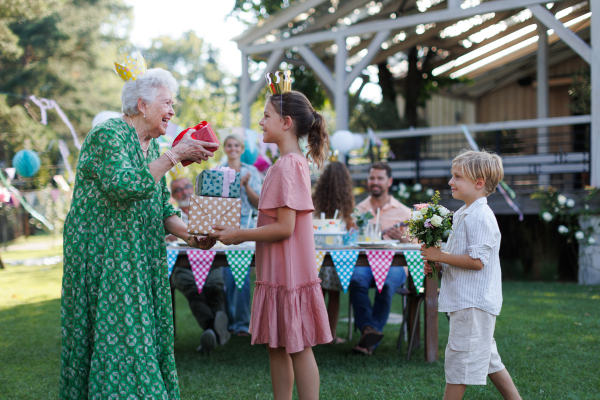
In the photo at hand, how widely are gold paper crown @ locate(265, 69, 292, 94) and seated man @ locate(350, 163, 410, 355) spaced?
7.17 ft

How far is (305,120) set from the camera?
251 centimetres

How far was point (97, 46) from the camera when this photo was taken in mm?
22312

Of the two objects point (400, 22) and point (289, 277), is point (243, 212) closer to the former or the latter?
point (289, 277)

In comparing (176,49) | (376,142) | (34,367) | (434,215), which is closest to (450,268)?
(434,215)

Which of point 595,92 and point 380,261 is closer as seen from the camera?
point 380,261

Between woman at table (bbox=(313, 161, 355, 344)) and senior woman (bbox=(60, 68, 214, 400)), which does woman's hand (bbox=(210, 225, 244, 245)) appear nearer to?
senior woman (bbox=(60, 68, 214, 400))

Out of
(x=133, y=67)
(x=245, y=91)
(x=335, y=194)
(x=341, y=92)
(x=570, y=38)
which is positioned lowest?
(x=335, y=194)

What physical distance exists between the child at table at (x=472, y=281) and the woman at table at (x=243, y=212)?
267 cm

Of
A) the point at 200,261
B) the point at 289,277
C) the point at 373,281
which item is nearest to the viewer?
the point at 289,277

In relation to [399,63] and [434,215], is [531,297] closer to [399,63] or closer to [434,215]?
[434,215]

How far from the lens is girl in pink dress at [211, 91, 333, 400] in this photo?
2.37 metres

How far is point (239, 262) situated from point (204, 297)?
3.18 feet

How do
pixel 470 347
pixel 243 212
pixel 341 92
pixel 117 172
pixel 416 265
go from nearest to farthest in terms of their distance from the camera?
pixel 117 172
pixel 470 347
pixel 416 265
pixel 243 212
pixel 341 92

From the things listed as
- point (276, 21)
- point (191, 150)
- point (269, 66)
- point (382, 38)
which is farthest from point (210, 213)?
point (276, 21)
